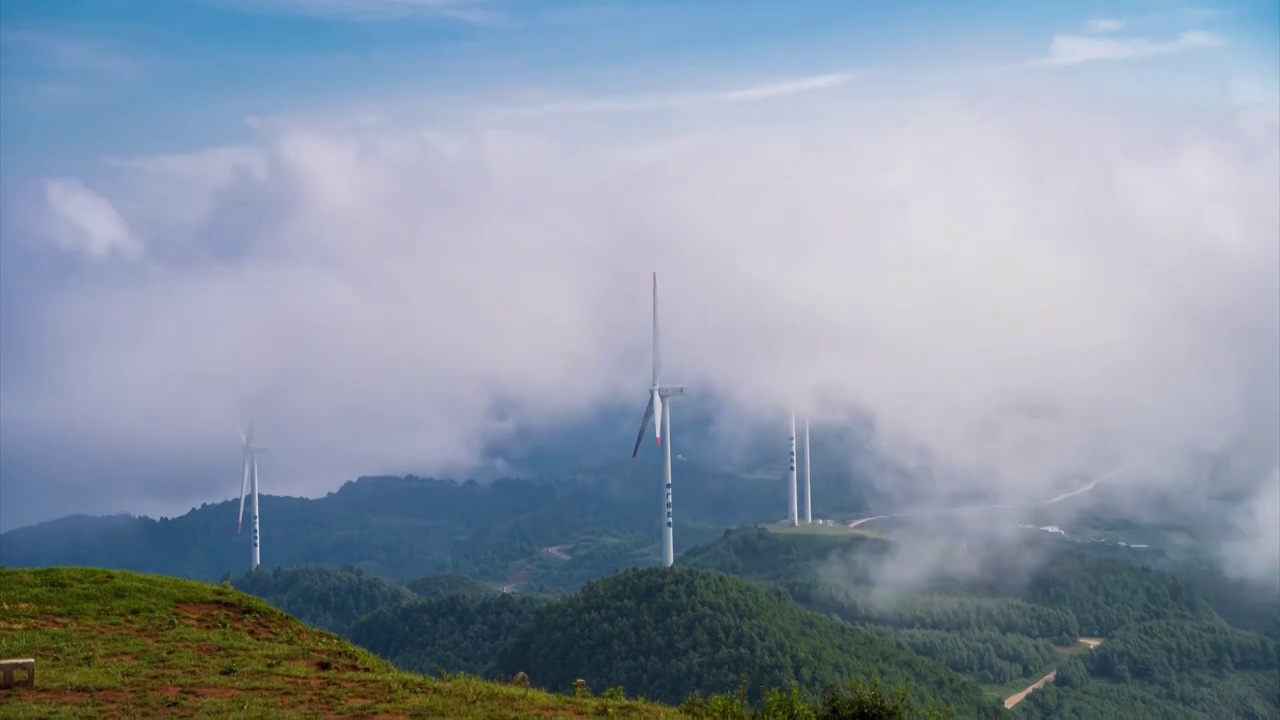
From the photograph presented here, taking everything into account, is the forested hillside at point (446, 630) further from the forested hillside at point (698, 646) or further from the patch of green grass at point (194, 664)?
the patch of green grass at point (194, 664)

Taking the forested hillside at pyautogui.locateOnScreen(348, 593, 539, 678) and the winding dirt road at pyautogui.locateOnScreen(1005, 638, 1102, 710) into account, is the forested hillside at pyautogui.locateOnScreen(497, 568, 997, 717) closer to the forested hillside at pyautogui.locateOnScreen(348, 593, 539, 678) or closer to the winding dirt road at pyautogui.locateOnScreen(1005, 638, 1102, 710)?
the winding dirt road at pyautogui.locateOnScreen(1005, 638, 1102, 710)

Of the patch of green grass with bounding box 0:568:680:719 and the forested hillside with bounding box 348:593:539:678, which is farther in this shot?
the forested hillside with bounding box 348:593:539:678

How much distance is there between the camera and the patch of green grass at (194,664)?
3838 centimetres

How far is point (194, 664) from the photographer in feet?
143

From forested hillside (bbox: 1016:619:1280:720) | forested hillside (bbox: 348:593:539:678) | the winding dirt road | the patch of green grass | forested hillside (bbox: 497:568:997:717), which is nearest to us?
the patch of green grass

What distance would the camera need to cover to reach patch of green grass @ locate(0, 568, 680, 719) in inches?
1511

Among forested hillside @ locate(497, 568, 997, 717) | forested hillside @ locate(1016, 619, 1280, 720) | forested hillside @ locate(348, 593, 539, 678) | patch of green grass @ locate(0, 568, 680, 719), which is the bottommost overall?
forested hillside @ locate(1016, 619, 1280, 720)

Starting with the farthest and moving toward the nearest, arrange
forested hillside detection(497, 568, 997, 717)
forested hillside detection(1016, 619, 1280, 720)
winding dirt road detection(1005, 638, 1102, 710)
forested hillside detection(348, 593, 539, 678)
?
forested hillside detection(348, 593, 539, 678), winding dirt road detection(1005, 638, 1102, 710), forested hillside detection(1016, 619, 1280, 720), forested hillside detection(497, 568, 997, 717)

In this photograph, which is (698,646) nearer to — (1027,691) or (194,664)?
(1027,691)

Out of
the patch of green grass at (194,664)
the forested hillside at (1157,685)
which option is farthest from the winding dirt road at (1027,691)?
the patch of green grass at (194,664)

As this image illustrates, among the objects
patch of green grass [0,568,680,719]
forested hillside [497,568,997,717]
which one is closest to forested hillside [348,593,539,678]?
forested hillside [497,568,997,717]

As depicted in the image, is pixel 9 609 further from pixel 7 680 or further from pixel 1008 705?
pixel 1008 705

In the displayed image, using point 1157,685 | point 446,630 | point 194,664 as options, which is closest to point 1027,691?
point 1157,685

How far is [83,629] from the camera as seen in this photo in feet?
160
